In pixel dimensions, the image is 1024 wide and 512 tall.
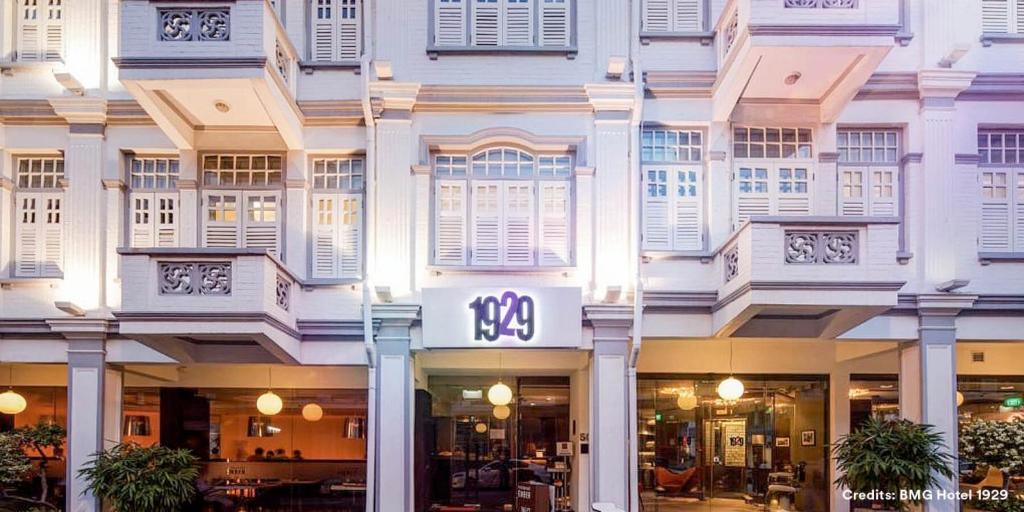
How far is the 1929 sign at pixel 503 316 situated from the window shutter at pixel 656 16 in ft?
13.6

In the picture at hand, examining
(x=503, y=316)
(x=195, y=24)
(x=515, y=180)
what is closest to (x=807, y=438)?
(x=503, y=316)

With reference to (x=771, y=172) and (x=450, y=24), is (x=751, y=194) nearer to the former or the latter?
(x=771, y=172)

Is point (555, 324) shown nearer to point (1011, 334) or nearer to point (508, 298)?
point (508, 298)

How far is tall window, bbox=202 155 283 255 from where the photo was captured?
12.8 meters

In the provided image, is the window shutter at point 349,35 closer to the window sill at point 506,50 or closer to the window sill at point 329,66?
the window sill at point 329,66

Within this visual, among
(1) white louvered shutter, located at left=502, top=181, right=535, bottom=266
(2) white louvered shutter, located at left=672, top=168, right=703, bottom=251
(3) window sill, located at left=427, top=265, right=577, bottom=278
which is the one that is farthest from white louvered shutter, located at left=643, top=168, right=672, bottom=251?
(1) white louvered shutter, located at left=502, top=181, right=535, bottom=266

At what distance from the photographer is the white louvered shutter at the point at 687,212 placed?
12.7 meters

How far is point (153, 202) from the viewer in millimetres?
12961

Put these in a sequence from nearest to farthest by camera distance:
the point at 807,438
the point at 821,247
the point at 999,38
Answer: the point at 821,247 → the point at 999,38 → the point at 807,438

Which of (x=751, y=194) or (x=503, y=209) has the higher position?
(x=751, y=194)

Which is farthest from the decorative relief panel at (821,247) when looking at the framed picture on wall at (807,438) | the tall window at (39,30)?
the tall window at (39,30)

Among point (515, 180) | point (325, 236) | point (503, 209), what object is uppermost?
point (515, 180)

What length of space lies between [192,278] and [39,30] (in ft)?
15.8

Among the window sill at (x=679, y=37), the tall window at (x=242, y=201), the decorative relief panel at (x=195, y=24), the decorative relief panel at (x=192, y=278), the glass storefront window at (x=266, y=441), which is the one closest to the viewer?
the decorative relief panel at (x=192, y=278)
